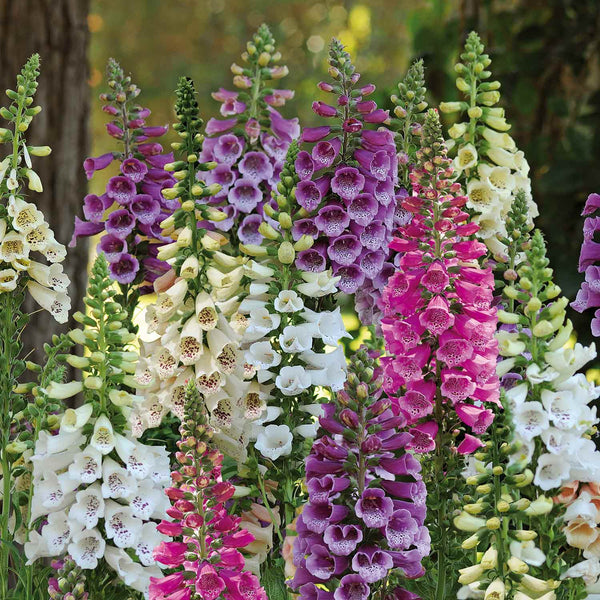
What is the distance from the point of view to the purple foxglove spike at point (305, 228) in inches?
94.0

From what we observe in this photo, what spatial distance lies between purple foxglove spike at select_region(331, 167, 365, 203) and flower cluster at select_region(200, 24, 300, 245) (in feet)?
1.14

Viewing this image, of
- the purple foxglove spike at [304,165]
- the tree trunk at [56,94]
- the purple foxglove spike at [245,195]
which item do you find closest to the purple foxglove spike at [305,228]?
the purple foxglove spike at [304,165]

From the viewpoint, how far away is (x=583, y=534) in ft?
6.41

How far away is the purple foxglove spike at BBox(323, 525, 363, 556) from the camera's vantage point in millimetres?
1770

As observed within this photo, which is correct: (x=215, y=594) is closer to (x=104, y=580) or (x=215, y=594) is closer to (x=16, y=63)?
(x=104, y=580)

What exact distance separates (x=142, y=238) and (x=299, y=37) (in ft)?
47.0

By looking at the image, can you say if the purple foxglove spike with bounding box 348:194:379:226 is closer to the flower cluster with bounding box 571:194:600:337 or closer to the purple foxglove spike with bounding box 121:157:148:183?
the flower cluster with bounding box 571:194:600:337

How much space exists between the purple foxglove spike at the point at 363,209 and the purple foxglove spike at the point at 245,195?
1.32ft

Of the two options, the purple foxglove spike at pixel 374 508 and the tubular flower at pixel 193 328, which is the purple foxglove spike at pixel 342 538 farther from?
the tubular flower at pixel 193 328

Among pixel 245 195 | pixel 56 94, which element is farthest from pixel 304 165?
pixel 56 94

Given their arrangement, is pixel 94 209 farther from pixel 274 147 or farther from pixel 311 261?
pixel 311 261

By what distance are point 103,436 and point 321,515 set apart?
51cm

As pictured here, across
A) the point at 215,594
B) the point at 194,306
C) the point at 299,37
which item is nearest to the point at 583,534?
the point at 215,594

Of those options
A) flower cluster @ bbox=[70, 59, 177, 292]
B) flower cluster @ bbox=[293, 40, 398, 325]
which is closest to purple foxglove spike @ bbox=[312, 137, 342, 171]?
flower cluster @ bbox=[293, 40, 398, 325]
